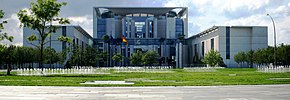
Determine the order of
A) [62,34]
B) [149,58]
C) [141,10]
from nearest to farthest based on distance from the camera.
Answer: [149,58]
[62,34]
[141,10]

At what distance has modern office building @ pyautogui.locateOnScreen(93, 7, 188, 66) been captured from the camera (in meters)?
150

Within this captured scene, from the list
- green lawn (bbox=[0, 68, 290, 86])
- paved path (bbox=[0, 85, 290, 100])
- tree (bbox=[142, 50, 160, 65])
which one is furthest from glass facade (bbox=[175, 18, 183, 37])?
paved path (bbox=[0, 85, 290, 100])

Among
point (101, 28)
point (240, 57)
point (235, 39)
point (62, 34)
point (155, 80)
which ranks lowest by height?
point (155, 80)

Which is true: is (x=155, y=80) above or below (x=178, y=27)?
below

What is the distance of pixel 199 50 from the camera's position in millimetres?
146750

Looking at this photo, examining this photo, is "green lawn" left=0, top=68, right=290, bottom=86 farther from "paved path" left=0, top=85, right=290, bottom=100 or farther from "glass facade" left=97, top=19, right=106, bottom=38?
"glass facade" left=97, top=19, right=106, bottom=38

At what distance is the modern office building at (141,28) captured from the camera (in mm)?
149625

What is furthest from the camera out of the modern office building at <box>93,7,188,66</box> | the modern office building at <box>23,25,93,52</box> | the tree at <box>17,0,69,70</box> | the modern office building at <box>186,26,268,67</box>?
the modern office building at <box>93,7,188,66</box>

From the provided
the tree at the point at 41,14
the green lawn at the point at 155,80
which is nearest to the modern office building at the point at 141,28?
the tree at the point at 41,14

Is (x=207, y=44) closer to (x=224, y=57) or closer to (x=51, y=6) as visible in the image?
(x=224, y=57)

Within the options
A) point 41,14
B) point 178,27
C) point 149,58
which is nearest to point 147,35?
point 178,27

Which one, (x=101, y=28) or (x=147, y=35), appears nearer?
(x=101, y=28)

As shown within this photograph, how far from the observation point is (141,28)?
15650cm

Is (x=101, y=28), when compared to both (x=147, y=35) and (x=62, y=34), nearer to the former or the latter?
(x=147, y=35)
